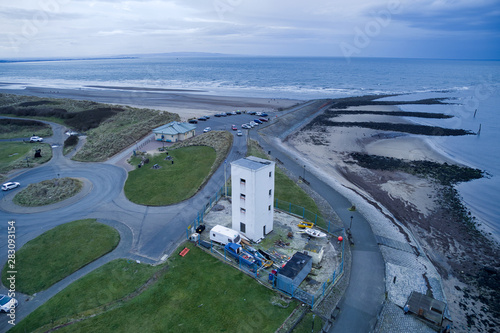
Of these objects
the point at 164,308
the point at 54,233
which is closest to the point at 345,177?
the point at 164,308

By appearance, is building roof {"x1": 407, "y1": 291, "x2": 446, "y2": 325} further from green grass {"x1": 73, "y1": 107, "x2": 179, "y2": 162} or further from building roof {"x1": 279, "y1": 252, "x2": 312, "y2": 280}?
green grass {"x1": 73, "y1": 107, "x2": 179, "y2": 162}

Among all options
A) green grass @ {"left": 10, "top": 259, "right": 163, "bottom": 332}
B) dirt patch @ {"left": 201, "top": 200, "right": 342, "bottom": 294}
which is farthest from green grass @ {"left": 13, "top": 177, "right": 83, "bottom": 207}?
dirt patch @ {"left": 201, "top": 200, "right": 342, "bottom": 294}

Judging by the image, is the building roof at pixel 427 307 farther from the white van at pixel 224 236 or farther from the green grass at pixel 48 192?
the green grass at pixel 48 192

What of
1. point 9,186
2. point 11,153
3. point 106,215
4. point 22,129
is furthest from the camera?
point 22,129

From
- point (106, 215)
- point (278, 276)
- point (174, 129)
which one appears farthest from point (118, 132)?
point (278, 276)

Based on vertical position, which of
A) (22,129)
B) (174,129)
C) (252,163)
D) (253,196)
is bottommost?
(22,129)

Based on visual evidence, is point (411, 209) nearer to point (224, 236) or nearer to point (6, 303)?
point (224, 236)

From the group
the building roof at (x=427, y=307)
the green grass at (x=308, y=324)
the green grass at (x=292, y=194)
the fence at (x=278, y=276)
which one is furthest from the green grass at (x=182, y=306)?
the green grass at (x=292, y=194)
